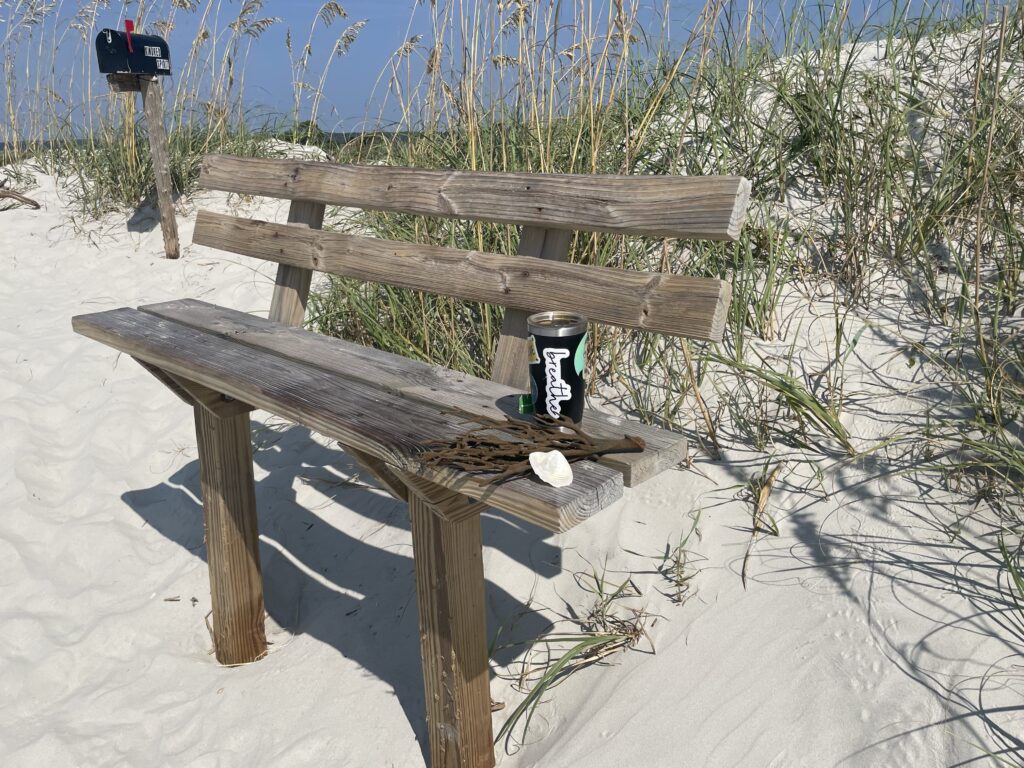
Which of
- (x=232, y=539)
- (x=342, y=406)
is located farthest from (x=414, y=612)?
(x=342, y=406)

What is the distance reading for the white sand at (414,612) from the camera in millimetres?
1811

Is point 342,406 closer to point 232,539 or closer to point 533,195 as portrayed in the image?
point 533,195

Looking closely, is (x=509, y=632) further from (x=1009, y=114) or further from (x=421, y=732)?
(x=1009, y=114)

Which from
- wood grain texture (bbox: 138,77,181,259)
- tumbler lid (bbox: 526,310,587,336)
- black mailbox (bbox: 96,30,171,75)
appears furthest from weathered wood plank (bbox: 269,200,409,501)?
→ black mailbox (bbox: 96,30,171,75)

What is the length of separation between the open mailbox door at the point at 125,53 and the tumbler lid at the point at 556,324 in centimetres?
447

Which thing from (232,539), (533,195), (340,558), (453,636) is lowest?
(340,558)

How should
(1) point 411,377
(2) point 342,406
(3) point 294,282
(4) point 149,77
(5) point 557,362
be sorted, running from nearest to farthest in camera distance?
(5) point 557,362, (2) point 342,406, (1) point 411,377, (3) point 294,282, (4) point 149,77

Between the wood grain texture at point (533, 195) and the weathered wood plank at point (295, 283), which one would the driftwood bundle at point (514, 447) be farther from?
the weathered wood plank at point (295, 283)

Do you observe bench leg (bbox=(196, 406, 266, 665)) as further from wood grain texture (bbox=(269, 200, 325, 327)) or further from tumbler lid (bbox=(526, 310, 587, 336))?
tumbler lid (bbox=(526, 310, 587, 336))

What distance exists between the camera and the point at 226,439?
2.50m

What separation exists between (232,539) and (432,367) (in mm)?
879

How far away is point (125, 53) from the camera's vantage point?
5152mm

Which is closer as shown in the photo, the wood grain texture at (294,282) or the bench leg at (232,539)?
the bench leg at (232,539)

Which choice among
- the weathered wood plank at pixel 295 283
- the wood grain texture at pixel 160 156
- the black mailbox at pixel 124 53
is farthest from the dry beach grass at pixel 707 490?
the black mailbox at pixel 124 53
